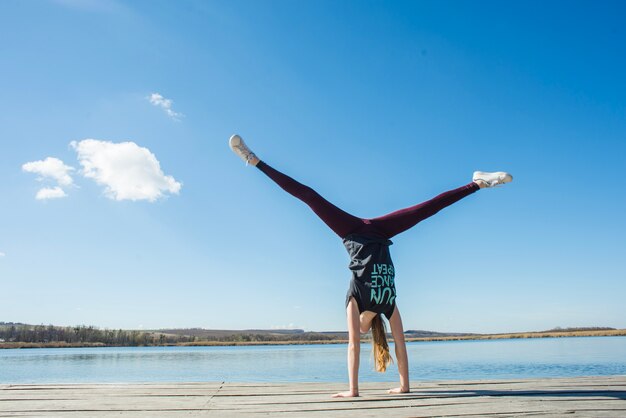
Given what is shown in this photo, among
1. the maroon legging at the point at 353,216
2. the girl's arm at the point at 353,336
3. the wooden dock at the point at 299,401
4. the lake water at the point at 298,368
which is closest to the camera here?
the wooden dock at the point at 299,401

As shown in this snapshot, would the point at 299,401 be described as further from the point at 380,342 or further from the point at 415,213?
the point at 415,213

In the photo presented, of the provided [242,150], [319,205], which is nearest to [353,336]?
[319,205]

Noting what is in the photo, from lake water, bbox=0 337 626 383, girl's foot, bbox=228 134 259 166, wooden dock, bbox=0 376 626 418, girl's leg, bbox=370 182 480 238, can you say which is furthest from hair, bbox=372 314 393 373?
lake water, bbox=0 337 626 383

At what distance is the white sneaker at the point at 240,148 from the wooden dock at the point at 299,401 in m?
2.80

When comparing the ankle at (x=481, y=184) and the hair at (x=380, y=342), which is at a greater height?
the ankle at (x=481, y=184)

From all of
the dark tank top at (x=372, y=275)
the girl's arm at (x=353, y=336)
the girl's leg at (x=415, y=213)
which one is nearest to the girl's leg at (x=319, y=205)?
the dark tank top at (x=372, y=275)

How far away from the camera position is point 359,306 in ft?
17.5

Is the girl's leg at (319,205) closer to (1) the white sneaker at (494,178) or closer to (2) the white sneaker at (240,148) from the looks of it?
(2) the white sneaker at (240,148)

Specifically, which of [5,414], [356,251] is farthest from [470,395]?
[5,414]

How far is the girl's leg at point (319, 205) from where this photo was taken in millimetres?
5531

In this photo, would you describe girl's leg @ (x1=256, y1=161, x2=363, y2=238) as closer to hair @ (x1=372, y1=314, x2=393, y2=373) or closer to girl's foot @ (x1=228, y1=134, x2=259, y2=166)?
girl's foot @ (x1=228, y1=134, x2=259, y2=166)

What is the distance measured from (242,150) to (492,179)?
3306 millimetres

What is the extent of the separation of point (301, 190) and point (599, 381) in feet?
15.7

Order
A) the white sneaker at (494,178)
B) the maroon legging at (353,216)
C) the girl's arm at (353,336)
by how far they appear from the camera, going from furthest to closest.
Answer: the white sneaker at (494,178) < the maroon legging at (353,216) < the girl's arm at (353,336)
